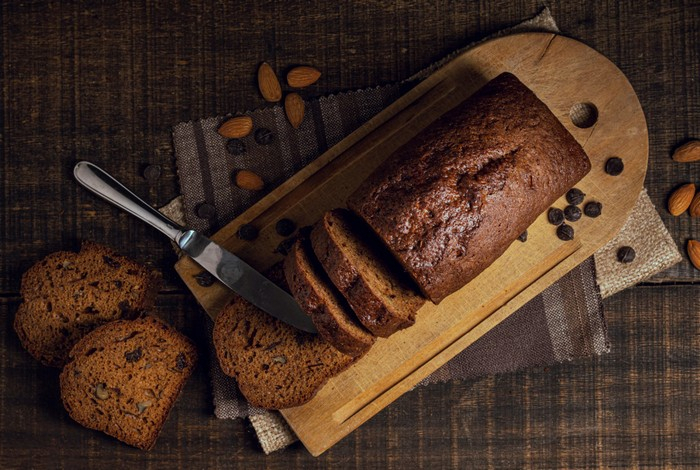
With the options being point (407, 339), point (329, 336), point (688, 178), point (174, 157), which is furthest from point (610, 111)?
point (174, 157)

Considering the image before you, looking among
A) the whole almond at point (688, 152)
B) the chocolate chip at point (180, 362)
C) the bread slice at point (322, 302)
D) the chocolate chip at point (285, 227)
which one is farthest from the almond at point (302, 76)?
the whole almond at point (688, 152)

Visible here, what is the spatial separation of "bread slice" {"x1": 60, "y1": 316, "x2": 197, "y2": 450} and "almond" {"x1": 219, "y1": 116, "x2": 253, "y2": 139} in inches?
36.2

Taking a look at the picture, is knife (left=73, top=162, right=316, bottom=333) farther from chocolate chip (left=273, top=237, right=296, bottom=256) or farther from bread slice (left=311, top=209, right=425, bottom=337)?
bread slice (left=311, top=209, right=425, bottom=337)

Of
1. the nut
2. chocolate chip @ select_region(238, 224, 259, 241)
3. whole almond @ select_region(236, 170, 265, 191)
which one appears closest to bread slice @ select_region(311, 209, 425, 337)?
chocolate chip @ select_region(238, 224, 259, 241)

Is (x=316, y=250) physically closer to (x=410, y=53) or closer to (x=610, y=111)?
(x=410, y=53)

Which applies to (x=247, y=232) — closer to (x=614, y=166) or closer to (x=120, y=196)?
(x=120, y=196)

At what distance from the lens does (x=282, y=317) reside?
9.48ft

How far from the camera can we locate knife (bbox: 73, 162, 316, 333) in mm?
2887

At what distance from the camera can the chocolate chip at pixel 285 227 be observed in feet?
10.0

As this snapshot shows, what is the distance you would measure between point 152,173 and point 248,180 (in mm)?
466

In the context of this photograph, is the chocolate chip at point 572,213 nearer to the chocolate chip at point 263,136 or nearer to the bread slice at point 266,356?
the bread slice at point 266,356

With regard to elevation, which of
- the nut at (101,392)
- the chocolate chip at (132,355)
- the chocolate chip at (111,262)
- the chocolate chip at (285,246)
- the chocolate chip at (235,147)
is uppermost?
the chocolate chip at (235,147)

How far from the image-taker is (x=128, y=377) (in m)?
3.01

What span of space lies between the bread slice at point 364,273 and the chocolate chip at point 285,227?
34 centimetres
